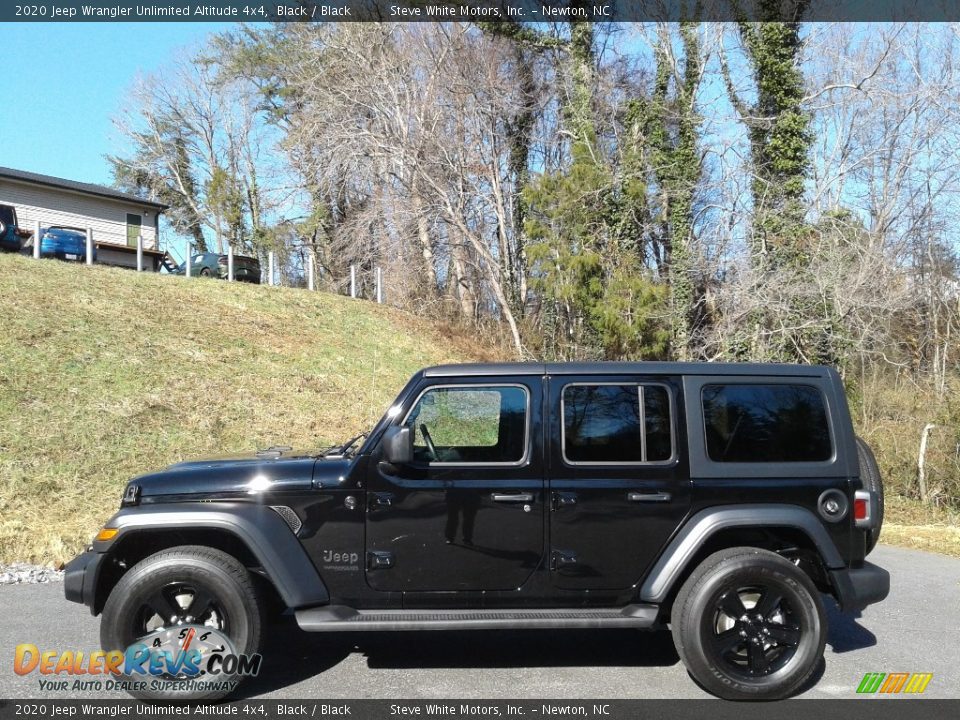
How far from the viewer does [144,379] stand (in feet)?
47.3

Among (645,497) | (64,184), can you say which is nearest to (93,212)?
(64,184)

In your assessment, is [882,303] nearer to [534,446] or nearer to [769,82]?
[769,82]

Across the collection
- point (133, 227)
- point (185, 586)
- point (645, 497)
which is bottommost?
point (185, 586)

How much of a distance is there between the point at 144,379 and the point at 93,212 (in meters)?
23.9

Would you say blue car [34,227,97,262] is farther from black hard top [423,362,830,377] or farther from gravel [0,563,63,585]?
black hard top [423,362,830,377]

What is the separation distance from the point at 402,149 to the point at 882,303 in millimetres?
14762

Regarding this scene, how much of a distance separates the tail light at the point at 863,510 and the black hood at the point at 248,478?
306 cm

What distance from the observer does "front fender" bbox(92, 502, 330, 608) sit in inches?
177

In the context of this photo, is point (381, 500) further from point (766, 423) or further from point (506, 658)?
point (766, 423)

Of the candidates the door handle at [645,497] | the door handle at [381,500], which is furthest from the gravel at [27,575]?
the door handle at [645,497]

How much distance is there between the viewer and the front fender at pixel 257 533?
4.49 m

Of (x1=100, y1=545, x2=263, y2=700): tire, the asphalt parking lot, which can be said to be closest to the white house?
the asphalt parking lot

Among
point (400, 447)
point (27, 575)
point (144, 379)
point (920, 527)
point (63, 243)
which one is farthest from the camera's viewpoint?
point (63, 243)

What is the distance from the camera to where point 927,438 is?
485 inches
